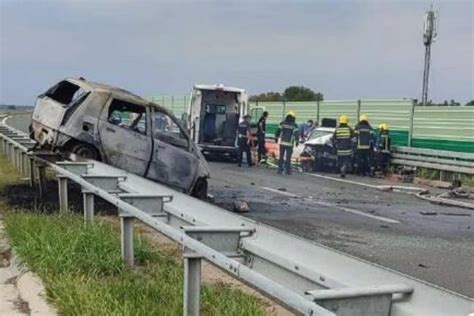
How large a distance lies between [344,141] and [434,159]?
292cm

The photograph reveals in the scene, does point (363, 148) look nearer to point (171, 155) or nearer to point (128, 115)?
point (171, 155)

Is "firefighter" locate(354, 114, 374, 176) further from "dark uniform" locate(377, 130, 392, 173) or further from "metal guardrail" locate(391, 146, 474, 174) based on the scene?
"metal guardrail" locate(391, 146, 474, 174)

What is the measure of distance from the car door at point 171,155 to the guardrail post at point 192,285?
7.20 meters

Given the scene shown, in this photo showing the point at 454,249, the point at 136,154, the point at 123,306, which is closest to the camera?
the point at 123,306

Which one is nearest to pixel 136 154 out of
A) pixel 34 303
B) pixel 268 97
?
pixel 34 303

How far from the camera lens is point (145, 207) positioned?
19.6 feet

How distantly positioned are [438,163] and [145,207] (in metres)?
16.7

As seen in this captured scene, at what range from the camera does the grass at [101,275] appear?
189 inches

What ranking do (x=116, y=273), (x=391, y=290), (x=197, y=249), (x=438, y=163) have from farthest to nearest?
(x=438, y=163), (x=116, y=273), (x=197, y=249), (x=391, y=290)

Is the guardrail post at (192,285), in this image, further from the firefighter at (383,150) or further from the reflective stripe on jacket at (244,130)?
the reflective stripe on jacket at (244,130)

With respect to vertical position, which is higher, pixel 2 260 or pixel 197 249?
pixel 197 249

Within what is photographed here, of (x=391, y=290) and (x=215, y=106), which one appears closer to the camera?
(x=391, y=290)

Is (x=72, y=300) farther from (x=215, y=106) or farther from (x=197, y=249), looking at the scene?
(x=215, y=106)

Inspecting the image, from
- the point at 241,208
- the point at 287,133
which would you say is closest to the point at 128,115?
the point at 241,208
